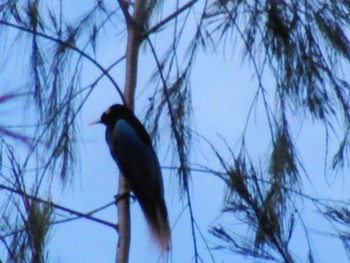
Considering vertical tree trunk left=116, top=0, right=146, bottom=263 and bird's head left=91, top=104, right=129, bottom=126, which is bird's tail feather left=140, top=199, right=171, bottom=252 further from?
bird's head left=91, top=104, right=129, bottom=126

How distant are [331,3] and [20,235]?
3.24 ft

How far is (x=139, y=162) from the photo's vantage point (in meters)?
2.67

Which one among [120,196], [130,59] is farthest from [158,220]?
[130,59]

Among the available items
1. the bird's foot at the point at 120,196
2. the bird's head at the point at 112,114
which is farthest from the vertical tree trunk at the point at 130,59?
the bird's head at the point at 112,114

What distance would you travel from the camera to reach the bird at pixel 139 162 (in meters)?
2.49

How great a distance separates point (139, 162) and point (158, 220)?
239 millimetres

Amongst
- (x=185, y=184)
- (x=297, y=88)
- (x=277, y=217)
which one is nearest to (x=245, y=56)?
(x=297, y=88)

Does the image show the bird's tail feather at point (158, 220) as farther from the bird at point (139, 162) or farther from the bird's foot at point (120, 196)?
the bird's foot at point (120, 196)

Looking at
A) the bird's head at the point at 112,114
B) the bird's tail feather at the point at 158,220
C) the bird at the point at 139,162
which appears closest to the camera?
the bird's tail feather at the point at 158,220

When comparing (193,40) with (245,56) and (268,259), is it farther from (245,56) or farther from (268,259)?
(268,259)

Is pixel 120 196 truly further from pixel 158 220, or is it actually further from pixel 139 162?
pixel 139 162

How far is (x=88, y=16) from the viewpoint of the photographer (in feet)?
8.13

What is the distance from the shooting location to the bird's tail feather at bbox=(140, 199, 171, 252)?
2.37 meters

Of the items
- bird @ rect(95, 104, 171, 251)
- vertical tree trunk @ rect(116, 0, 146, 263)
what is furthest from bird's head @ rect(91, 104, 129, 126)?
vertical tree trunk @ rect(116, 0, 146, 263)
